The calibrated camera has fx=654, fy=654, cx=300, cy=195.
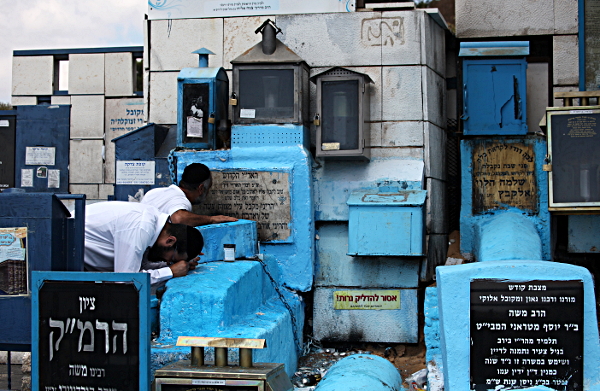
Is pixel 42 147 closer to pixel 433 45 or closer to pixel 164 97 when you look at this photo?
pixel 164 97

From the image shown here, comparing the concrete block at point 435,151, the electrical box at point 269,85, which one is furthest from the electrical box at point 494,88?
the electrical box at point 269,85

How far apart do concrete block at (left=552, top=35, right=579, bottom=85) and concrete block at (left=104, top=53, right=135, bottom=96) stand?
8.14 m

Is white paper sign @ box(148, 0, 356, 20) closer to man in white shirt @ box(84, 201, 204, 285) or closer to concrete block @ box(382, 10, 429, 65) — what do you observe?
concrete block @ box(382, 10, 429, 65)

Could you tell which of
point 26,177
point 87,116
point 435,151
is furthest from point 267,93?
point 87,116

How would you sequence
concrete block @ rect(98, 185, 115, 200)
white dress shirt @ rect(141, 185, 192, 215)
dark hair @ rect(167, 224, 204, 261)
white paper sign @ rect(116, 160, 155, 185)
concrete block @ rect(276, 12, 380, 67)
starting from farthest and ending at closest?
concrete block @ rect(98, 185, 115, 200) → white paper sign @ rect(116, 160, 155, 185) → concrete block @ rect(276, 12, 380, 67) → white dress shirt @ rect(141, 185, 192, 215) → dark hair @ rect(167, 224, 204, 261)

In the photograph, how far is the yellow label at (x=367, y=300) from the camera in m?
7.26

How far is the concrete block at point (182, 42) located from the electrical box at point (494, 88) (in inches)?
118

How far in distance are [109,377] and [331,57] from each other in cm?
507

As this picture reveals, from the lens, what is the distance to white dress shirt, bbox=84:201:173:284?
15.8 feet

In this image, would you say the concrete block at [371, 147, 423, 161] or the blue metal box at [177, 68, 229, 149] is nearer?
the blue metal box at [177, 68, 229, 149]

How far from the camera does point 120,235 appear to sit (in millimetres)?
4844

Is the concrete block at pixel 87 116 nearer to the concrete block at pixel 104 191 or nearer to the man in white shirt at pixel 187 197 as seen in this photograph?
the concrete block at pixel 104 191

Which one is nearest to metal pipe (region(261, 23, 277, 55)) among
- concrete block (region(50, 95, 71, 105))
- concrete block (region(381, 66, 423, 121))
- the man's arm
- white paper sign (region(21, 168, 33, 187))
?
concrete block (region(381, 66, 423, 121))

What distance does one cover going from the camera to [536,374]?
401cm
